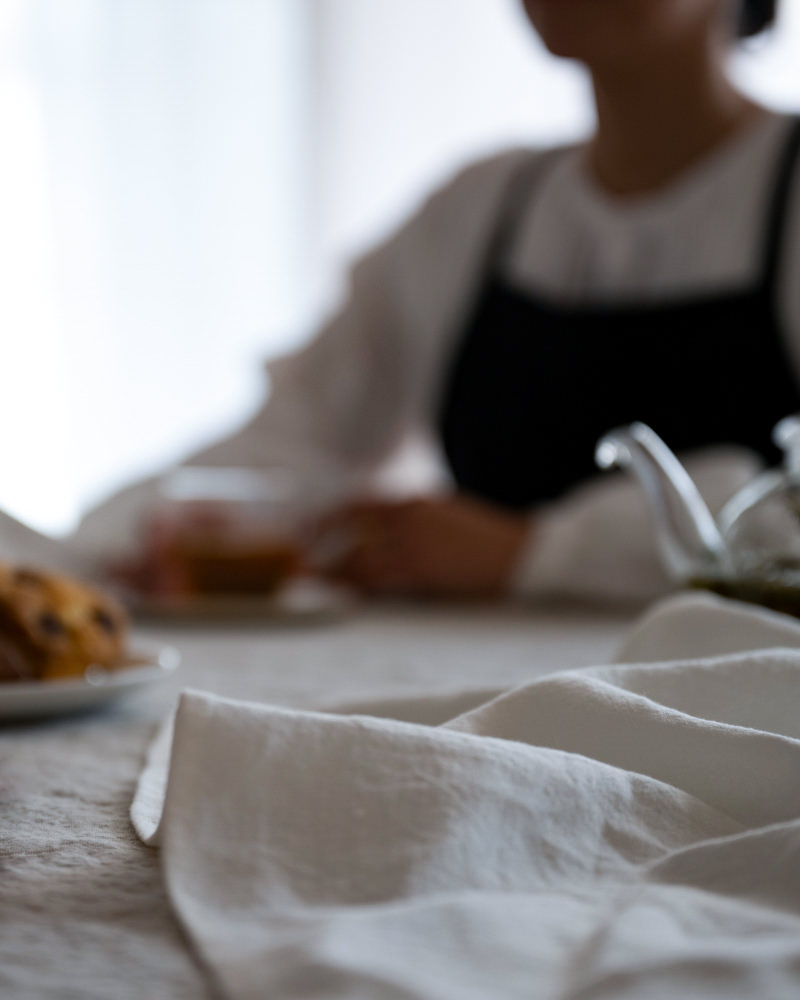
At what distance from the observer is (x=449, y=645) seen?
0.59 meters

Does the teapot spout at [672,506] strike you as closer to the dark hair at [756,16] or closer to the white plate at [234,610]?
the white plate at [234,610]

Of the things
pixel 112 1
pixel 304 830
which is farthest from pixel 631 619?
pixel 112 1

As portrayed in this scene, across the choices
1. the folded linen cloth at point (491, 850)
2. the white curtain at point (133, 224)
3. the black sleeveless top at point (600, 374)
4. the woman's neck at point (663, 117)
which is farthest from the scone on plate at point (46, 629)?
the white curtain at point (133, 224)

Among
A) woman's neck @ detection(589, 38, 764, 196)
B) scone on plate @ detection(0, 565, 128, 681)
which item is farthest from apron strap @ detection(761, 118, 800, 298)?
scone on plate @ detection(0, 565, 128, 681)

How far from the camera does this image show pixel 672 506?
1.61ft

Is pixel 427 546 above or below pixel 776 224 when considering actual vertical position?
below

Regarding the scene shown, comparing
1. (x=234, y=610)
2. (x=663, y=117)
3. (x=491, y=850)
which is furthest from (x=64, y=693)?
(x=663, y=117)

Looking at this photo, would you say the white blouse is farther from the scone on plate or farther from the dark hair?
the scone on plate

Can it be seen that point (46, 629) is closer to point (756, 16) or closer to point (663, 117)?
point (663, 117)

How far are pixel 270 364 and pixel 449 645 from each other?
2.42ft

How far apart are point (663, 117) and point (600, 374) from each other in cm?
30

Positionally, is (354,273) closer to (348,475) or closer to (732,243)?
(348,475)

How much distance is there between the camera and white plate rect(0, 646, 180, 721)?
14.5 inches

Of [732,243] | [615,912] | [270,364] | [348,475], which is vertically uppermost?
[615,912]
